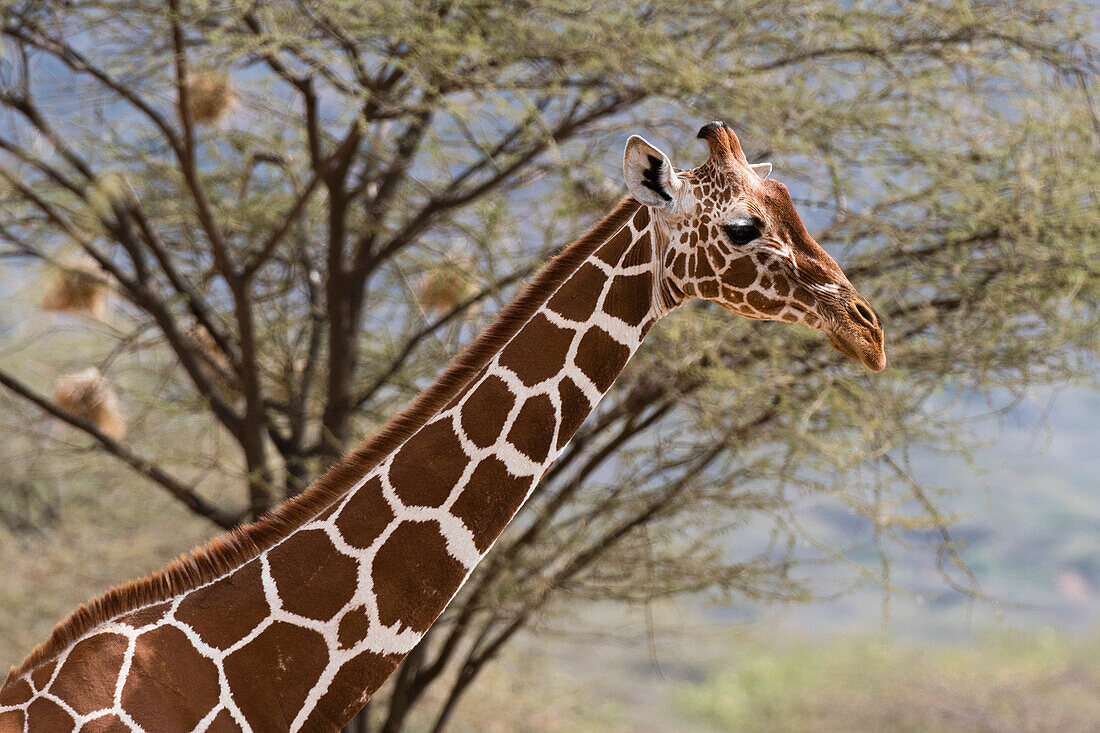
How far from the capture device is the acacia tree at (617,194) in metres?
5.66

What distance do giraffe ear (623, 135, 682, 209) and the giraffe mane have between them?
0.48 ft

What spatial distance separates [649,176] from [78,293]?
4856 mm

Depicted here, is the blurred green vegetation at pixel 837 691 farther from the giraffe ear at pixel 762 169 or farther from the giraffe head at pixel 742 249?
the giraffe head at pixel 742 249

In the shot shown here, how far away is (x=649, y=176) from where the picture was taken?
288cm

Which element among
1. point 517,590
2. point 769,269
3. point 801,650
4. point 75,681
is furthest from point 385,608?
point 801,650

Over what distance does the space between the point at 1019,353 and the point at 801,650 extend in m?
22.8

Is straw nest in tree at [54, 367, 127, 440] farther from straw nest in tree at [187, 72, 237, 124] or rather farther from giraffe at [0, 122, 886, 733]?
giraffe at [0, 122, 886, 733]

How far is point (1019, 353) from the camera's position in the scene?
6.07 m

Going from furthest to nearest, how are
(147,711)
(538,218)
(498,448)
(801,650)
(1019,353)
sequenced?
(801,650)
(538,218)
(1019,353)
(498,448)
(147,711)

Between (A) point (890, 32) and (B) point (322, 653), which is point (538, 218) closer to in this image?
(A) point (890, 32)

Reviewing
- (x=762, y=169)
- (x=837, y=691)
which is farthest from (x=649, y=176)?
(x=837, y=691)

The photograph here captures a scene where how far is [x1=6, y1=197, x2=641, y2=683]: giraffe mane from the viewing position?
284 cm

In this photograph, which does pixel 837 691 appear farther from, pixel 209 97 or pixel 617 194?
pixel 209 97

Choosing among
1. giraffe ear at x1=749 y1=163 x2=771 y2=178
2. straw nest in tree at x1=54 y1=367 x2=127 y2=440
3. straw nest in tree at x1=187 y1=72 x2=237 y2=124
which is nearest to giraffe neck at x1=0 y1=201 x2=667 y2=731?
giraffe ear at x1=749 y1=163 x2=771 y2=178
